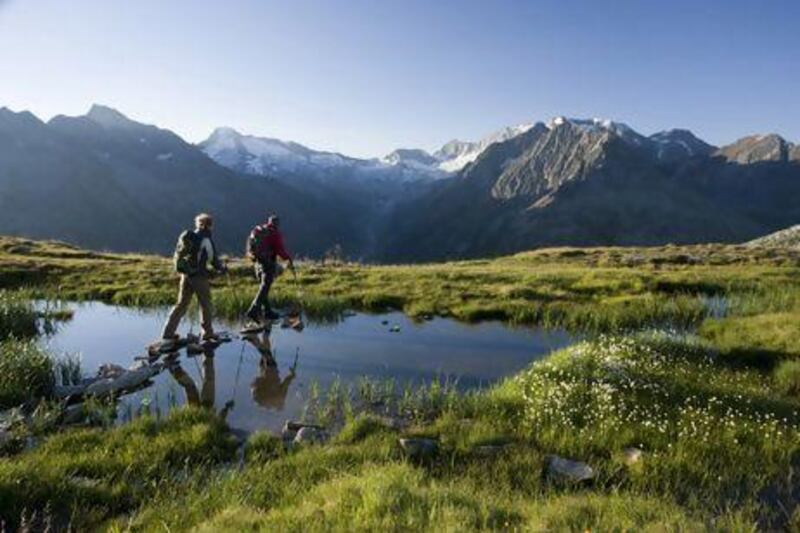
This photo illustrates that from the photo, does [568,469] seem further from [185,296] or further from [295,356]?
[185,296]

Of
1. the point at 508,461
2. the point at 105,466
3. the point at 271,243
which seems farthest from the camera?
the point at 271,243

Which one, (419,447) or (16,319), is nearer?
(419,447)

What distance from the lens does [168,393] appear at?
14828 millimetres

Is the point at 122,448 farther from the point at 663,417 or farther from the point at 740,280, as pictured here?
the point at 740,280

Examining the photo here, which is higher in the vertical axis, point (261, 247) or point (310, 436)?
point (261, 247)

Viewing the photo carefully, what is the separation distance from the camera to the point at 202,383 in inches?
621

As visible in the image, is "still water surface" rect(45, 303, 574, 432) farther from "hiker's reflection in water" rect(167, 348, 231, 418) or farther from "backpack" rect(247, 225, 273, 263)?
"backpack" rect(247, 225, 273, 263)

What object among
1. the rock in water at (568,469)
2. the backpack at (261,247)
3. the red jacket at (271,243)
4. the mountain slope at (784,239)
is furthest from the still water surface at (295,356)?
the mountain slope at (784,239)

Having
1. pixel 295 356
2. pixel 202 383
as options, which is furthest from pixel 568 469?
pixel 295 356

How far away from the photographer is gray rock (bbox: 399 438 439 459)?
10.8 metres

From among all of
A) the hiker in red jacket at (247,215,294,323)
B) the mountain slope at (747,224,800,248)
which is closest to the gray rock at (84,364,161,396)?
the hiker in red jacket at (247,215,294,323)

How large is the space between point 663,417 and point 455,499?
6.12m

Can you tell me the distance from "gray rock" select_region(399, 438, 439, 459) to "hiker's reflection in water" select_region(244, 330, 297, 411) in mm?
4000

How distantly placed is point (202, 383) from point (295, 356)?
3561 mm
